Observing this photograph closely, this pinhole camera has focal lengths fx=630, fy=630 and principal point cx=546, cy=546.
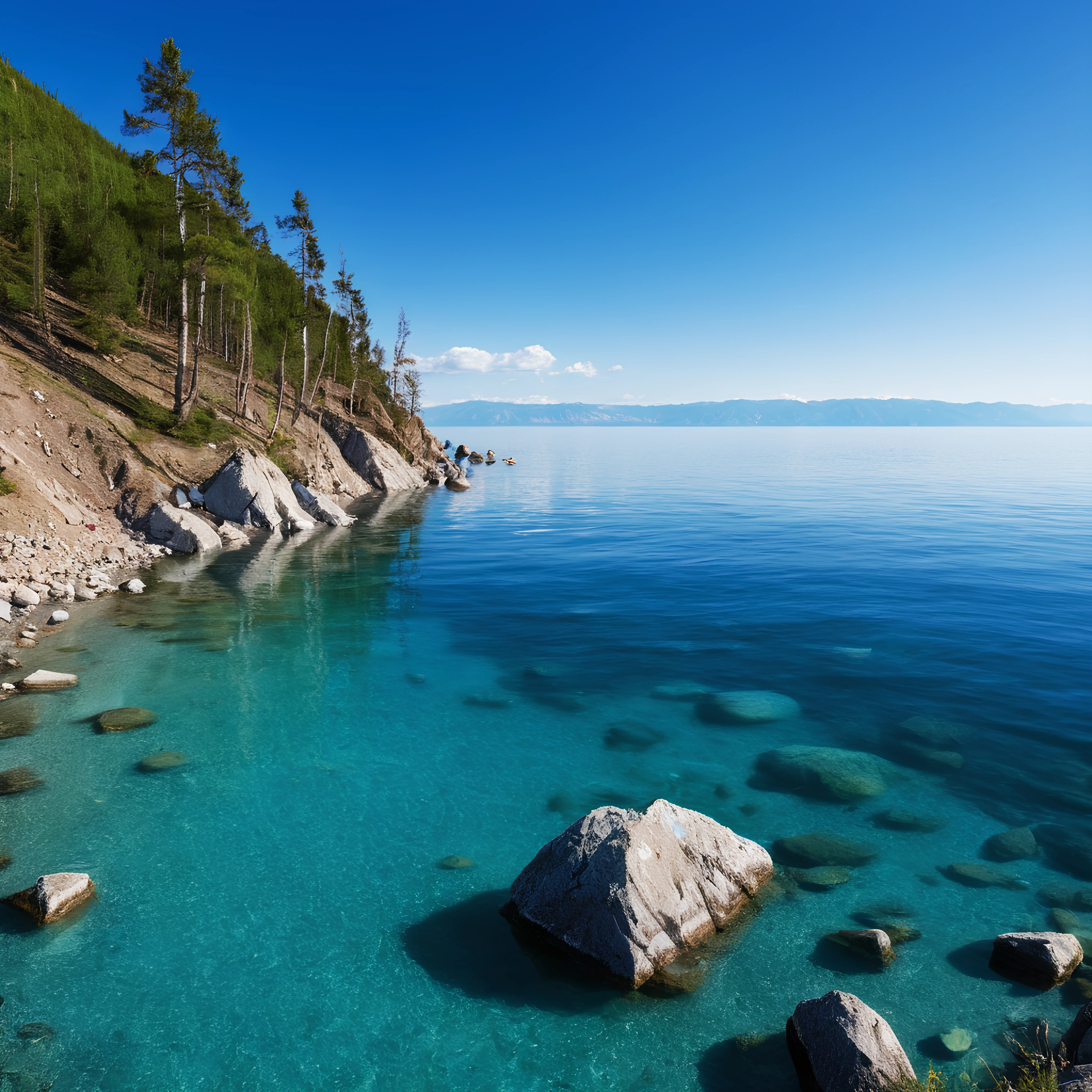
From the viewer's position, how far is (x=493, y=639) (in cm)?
2320

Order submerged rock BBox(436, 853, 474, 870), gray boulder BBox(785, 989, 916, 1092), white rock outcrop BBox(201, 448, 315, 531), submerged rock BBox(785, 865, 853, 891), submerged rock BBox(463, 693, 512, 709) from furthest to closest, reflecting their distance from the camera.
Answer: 1. white rock outcrop BBox(201, 448, 315, 531)
2. submerged rock BBox(463, 693, 512, 709)
3. submerged rock BBox(436, 853, 474, 870)
4. submerged rock BBox(785, 865, 853, 891)
5. gray boulder BBox(785, 989, 916, 1092)

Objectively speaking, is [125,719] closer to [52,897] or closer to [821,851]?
[52,897]

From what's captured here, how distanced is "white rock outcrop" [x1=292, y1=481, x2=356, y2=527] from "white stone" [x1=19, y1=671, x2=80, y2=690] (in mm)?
29594

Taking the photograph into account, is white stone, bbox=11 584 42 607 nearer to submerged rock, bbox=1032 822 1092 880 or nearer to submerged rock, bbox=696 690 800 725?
submerged rock, bbox=696 690 800 725

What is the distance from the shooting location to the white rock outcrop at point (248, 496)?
3856 cm

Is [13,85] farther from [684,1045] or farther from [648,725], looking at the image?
[684,1045]

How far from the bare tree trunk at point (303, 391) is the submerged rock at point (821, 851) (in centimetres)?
5682

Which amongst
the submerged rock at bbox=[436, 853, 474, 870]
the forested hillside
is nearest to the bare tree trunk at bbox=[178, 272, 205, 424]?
the forested hillside

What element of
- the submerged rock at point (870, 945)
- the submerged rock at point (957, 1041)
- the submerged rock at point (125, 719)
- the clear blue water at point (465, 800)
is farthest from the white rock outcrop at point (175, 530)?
the submerged rock at point (957, 1041)

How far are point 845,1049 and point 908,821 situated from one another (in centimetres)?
682

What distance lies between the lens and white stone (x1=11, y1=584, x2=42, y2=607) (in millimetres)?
22016

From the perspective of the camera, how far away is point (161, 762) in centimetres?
1386

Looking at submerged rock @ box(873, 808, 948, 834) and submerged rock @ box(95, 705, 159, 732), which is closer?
submerged rock @ box(873, 808, 948, 834)

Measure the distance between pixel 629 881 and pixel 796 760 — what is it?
738 cm
